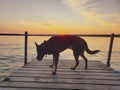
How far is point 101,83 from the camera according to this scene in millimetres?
4223

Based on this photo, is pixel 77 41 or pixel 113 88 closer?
pixel 113 88

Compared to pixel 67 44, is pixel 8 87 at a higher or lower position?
lower

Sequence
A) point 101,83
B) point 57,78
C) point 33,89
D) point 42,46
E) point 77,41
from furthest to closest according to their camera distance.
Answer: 1. point 77,41
2. point 42,46
3. point 57,78
4. point 101,83
5. point 33,89

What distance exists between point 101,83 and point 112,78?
0.66 m

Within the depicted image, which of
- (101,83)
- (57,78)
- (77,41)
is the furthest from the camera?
(77,41)

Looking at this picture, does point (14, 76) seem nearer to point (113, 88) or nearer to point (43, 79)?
point (43, 79)

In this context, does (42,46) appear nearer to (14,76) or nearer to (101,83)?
(14,76)

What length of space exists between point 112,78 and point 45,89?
6.30 feet

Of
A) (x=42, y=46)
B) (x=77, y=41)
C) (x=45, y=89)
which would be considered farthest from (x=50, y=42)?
(x=45, y=89)

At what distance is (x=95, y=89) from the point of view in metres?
3.76

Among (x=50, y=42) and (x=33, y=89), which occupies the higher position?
(x=50, y=42)

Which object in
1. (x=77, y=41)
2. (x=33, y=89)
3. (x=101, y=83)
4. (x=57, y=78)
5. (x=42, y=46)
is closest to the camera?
(x=33, y=89)

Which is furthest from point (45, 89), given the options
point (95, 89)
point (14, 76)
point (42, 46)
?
point (42, 46)

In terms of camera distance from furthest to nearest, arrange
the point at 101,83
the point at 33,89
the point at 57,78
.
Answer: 1. the point at 57,78
2. the point at 101,83
3. the point at 33,89
